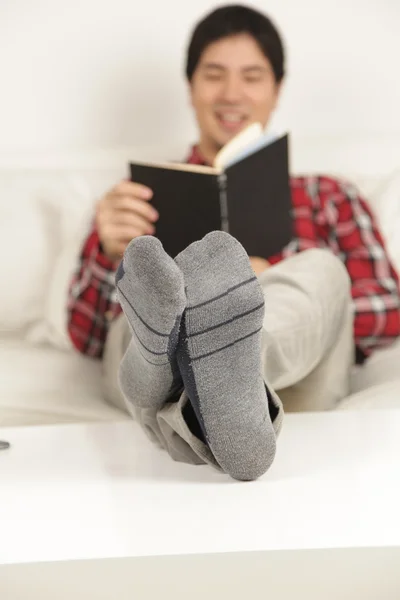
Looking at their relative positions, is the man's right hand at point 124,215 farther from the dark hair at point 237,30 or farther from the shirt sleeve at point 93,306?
the dark hair at point 237,30

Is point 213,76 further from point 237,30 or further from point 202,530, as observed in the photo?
point 202,530

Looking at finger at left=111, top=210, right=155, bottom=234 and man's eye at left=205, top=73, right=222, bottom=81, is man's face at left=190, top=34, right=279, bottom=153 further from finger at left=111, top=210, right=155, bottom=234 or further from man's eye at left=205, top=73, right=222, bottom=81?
finger at left=111, top=210, right=155, bottom=234

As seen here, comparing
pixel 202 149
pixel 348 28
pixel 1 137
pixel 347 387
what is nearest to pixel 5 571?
pixel 347 387

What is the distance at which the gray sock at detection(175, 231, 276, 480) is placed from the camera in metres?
0.77

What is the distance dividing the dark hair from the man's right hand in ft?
1.60

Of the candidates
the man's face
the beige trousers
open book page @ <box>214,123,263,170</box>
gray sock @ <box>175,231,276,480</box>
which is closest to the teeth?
the man's face

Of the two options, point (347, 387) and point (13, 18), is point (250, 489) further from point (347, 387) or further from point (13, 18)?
point (13, 18)

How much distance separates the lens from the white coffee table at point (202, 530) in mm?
728

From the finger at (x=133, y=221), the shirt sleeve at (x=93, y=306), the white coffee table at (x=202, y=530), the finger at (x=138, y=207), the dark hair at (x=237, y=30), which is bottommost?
the shirt sleeve at (x=93, y=306)

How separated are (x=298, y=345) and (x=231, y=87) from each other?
758mm

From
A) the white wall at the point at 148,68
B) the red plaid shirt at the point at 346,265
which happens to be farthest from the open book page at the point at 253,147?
the white wall at the point at 148,68

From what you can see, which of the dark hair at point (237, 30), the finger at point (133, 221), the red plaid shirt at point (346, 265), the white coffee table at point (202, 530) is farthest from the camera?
the dark hair at point (237, 30)

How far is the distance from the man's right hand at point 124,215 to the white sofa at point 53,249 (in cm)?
19

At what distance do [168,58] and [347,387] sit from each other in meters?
1.09
